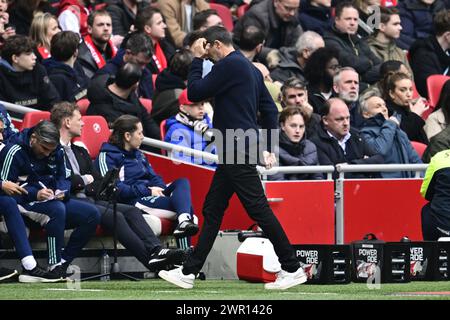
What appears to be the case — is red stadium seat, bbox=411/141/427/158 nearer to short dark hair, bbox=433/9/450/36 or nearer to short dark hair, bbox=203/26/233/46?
short dark hair, bbox=433/9/450/36

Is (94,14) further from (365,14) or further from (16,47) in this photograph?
(365,14)

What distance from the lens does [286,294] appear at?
1092cm

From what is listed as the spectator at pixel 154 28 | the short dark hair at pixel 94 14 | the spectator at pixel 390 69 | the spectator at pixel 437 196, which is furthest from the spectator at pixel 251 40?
the spectator at pixel 437 196

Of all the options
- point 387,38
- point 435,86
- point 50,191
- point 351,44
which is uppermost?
point 387,38

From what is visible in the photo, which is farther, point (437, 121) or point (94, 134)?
point (437, 121)

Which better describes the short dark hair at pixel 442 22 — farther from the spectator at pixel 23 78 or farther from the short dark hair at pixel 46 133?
the short dark hair at pixel 46 133

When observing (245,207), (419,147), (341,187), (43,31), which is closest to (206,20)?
(43,31)

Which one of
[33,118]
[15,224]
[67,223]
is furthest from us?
[33,118]

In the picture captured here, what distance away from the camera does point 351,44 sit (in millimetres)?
18078

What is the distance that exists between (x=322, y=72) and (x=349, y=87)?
46 centimetres

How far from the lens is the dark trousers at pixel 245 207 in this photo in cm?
1131
